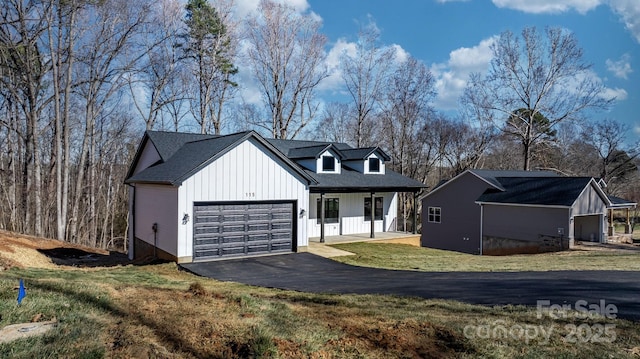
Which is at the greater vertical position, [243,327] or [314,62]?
[314,62]

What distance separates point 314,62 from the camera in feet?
113

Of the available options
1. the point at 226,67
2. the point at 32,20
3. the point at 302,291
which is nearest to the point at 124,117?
the point at 226,67

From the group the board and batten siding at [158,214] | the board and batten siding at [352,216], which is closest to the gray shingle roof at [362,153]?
the board and batten siding at [352,216]

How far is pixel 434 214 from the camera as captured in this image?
2850 cm

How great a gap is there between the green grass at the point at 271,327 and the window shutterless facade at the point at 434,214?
68.2 ft

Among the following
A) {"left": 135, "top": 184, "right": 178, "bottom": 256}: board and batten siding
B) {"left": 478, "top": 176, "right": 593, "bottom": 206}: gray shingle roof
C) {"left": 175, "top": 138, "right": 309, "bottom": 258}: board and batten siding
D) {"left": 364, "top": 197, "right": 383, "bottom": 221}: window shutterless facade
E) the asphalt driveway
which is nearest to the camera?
the asphalt driveway

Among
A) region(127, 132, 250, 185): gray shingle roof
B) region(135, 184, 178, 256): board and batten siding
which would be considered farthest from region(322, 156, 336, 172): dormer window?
region(135, 184, 178, 256): board and batten siding

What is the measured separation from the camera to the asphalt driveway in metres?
8.37

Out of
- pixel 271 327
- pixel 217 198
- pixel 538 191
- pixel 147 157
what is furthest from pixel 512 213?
pixel 271 327

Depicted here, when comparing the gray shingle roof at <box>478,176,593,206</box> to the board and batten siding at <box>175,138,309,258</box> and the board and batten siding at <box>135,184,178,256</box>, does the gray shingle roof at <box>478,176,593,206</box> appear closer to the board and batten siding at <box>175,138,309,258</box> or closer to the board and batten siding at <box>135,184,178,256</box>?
the board and batten siding at <box>175,138,309,258</box>

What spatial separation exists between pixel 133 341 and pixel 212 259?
31.6 ft

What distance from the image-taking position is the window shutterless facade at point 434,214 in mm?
28253

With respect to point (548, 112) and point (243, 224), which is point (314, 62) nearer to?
point (548, 112)

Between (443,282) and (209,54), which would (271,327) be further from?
(209,54)
